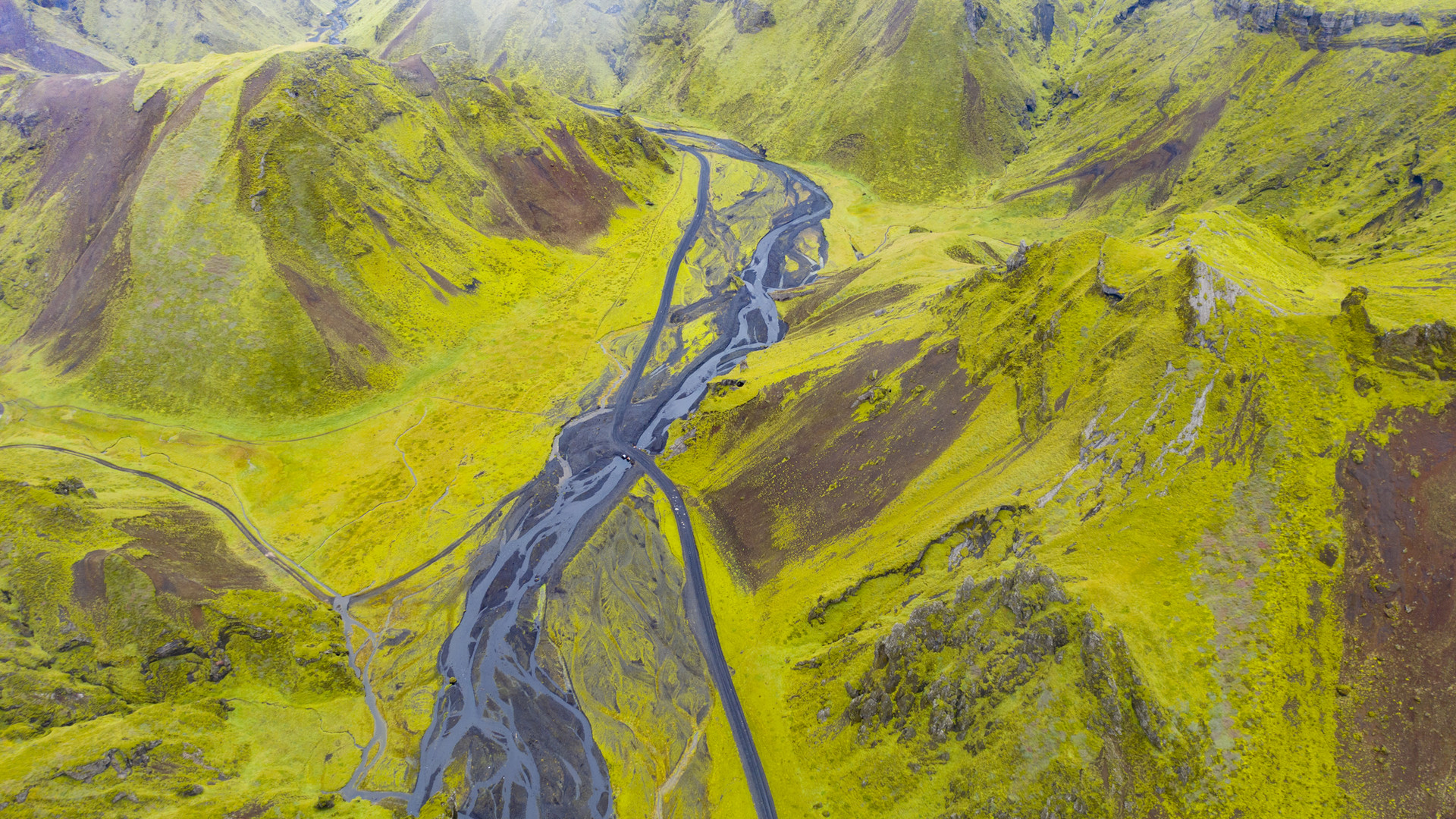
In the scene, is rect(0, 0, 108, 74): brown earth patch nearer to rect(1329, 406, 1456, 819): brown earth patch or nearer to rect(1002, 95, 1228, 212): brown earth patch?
rect(1002, 95, 1228, 212): brown earth patch

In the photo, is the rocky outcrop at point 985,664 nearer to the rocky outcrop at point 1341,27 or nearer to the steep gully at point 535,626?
the steep gully at point 535,626

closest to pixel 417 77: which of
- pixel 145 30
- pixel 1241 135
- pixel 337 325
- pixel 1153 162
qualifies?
pixel 337 325

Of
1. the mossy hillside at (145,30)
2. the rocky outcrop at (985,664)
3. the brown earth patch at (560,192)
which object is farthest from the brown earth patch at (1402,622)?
the mossy hillside at (145,30)

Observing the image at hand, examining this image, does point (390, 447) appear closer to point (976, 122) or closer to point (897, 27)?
point (976, 122)

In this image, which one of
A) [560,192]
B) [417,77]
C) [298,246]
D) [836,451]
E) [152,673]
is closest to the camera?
[152,673]

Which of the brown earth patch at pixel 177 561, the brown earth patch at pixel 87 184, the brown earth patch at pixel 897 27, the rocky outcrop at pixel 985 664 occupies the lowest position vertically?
the rocky outcrop at pixel 985 664
